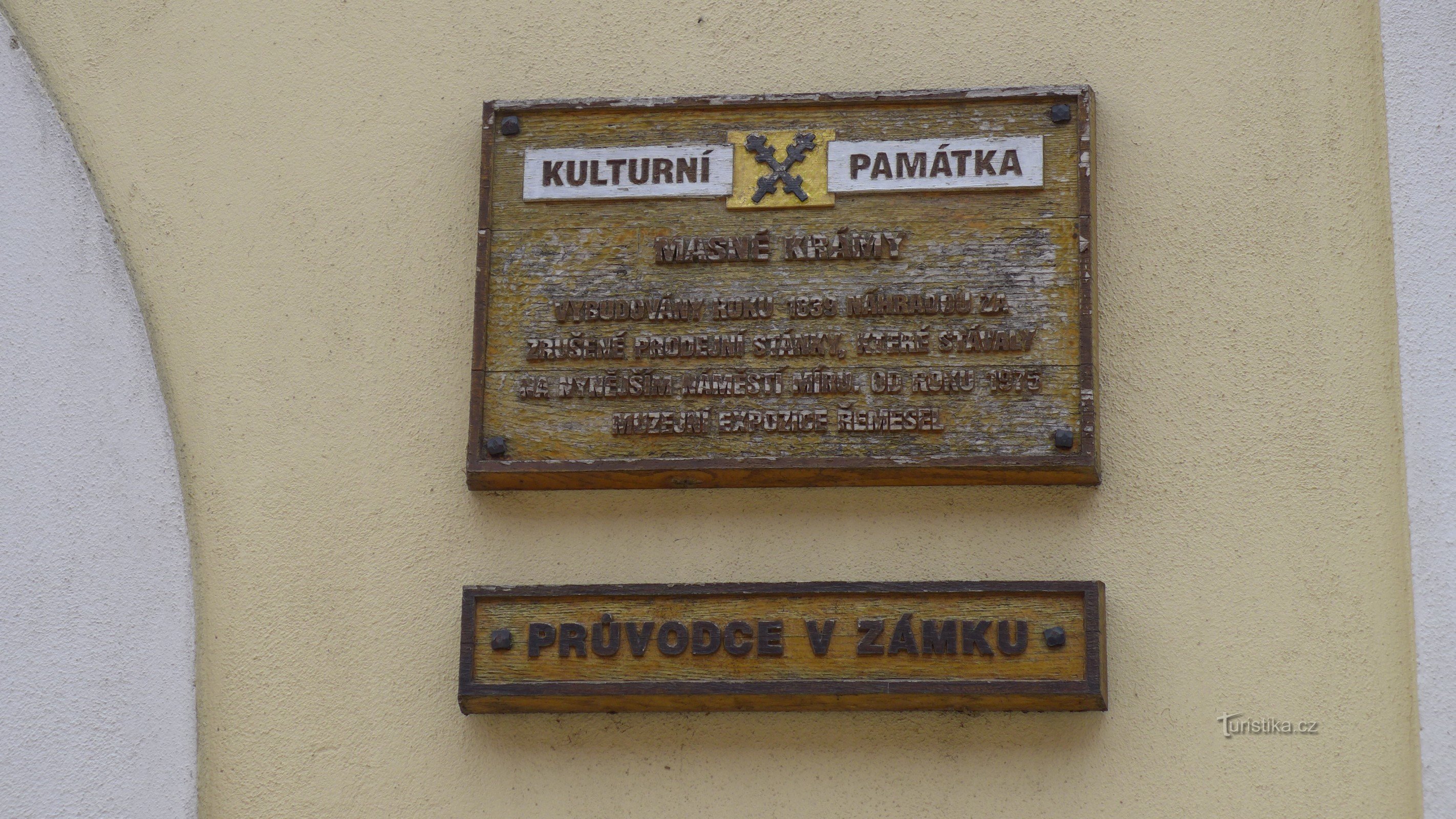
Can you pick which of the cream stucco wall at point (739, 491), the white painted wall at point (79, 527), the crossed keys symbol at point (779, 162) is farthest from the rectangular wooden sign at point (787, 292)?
the white painted wall at point (79, 527)

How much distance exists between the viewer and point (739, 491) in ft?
10.6

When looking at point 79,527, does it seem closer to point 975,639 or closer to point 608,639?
point 608,639

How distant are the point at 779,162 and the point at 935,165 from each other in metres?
0.35

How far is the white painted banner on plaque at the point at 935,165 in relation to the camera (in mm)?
3252

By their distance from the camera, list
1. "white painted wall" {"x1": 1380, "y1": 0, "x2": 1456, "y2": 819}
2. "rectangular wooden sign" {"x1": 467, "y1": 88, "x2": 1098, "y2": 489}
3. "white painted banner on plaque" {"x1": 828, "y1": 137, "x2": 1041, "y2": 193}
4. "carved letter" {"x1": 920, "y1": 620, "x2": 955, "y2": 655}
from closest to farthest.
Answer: "white painted wall" {"x1": 1380, "y1": 0, "x2": 1456, "y2": 819}
"carved letter" {"x1": 920, "y1": 620, "x2": 955, "y2": 655}
"rectangular wooden sign" {"x1": 467, "y1": 88, "x2": 1098, "y2": 489}
"white painted banner on plaque" {"x1": 828, "y1": 137, "x2": 1041, "y2": 193}

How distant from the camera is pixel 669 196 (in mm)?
3338

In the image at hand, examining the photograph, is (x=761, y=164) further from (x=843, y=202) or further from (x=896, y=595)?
(x=896, y=595)

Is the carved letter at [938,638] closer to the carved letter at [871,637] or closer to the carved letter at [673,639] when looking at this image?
the carved letter at [871,637]

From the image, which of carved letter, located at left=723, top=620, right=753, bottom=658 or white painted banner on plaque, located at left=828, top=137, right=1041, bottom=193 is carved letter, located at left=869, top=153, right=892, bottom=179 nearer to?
white painted banner on plaque, located at left=828, top=137, right=1041, bottom=193

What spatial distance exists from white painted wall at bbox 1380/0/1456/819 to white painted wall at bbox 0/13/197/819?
2.56m

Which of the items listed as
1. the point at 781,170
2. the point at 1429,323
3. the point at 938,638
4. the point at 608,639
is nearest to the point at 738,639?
the point at 608,639

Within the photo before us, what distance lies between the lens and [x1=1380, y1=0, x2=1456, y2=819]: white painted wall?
2.91 m

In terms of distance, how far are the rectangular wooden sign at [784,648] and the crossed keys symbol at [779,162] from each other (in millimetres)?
880

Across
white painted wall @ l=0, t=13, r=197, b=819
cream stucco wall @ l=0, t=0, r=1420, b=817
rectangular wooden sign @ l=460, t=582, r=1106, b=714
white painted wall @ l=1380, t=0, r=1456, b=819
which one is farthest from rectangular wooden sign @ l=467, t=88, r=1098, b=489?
white painted wall @ l=0, t=13, r=197, b=819
